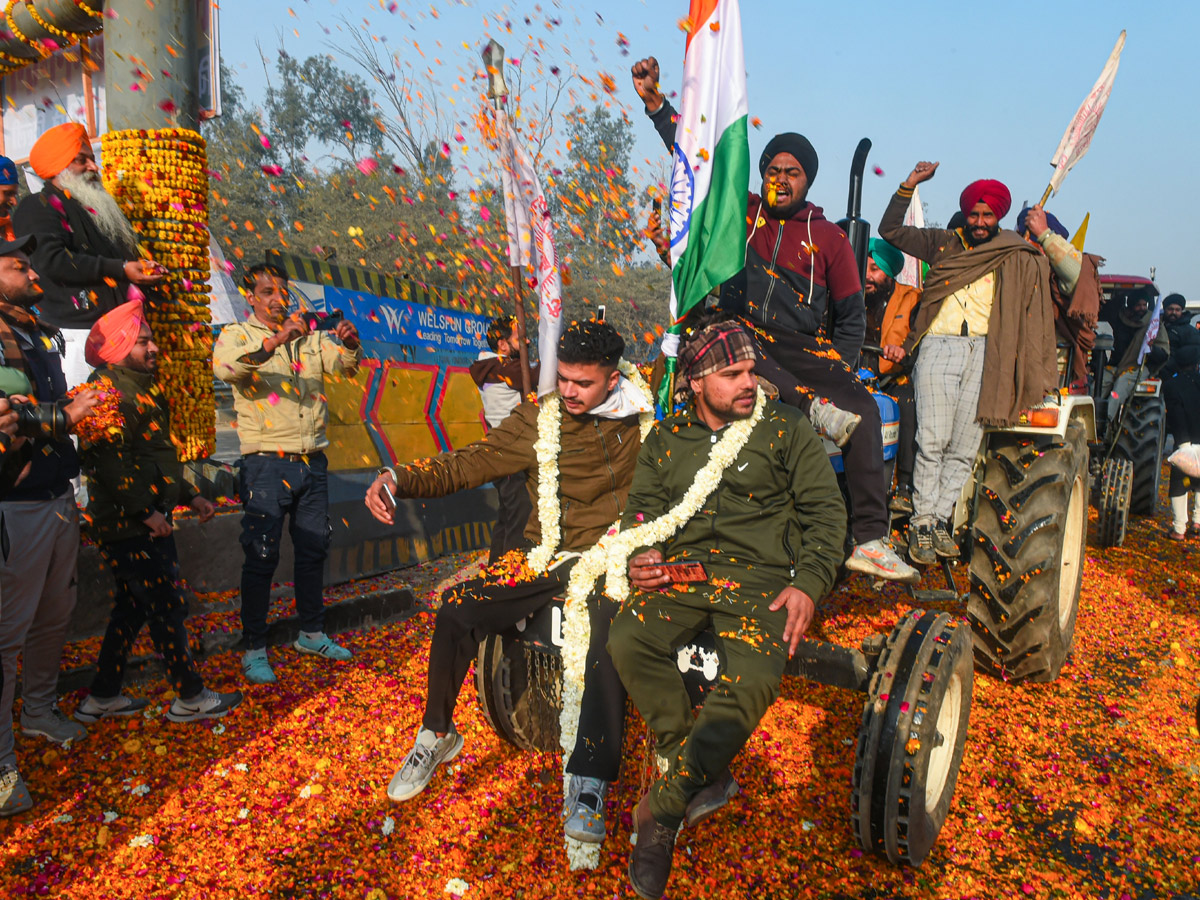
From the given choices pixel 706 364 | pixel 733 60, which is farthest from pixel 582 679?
pixel 733 60

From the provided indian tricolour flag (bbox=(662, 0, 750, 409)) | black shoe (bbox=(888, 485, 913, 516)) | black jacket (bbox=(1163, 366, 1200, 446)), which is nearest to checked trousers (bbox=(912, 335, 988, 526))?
black shoe (bbox=(888, 485, 913, 516))

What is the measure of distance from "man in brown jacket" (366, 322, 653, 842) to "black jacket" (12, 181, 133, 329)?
120 inches

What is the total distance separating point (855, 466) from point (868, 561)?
0.50 metres

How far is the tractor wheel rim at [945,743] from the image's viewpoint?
333 cm

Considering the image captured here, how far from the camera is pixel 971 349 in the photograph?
4551 mm

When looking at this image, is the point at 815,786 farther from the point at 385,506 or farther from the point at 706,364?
the point at 385,506

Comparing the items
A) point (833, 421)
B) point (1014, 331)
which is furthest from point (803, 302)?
point (1014, 331)

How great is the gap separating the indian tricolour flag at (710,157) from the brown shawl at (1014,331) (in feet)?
5.66

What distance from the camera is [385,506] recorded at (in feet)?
11.2

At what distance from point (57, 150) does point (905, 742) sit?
6.11m

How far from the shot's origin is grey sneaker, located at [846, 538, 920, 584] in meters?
3.78

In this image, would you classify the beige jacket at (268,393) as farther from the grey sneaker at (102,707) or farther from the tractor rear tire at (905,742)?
the tractor rear tire at (905,742)

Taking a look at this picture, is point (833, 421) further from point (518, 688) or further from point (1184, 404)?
point (1184, 404)

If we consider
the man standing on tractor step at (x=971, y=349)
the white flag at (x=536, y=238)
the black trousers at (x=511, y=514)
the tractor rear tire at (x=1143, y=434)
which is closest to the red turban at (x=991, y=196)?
the man standing on tractor step at (x=971, y=349)
